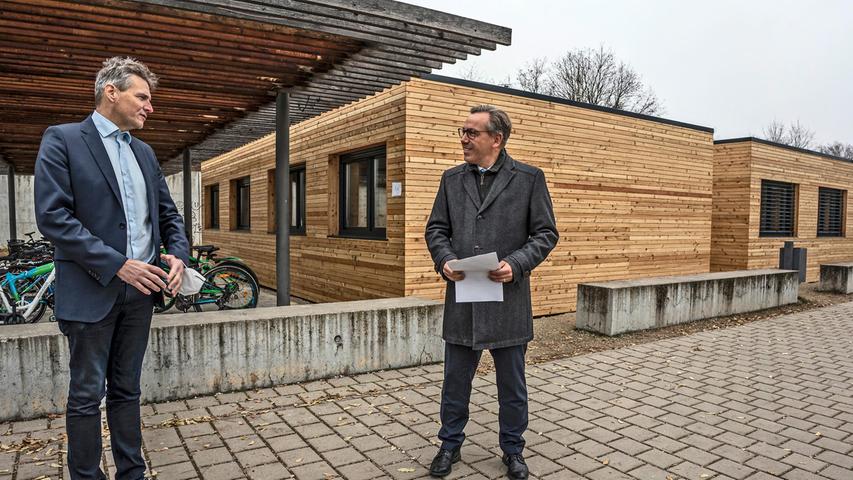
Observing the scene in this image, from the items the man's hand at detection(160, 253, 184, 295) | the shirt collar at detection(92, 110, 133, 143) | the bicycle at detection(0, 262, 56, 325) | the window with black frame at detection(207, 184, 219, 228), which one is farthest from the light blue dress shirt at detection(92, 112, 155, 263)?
the window with black frame at detection(207, 184, 219, 228)

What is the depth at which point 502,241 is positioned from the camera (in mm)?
2959

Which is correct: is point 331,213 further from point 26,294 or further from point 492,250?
point 492,250

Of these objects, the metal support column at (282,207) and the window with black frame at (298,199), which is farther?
the window with black frame at (298,199)

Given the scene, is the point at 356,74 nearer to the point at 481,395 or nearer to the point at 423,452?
the point at 481,395

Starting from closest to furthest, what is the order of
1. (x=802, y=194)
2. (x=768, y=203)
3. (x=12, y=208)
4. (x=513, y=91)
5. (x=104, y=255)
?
(x=104, y=255) → (x=513, y=91) → (x=12, y=208) → (x=768, y=203) → (x=802, y=194)

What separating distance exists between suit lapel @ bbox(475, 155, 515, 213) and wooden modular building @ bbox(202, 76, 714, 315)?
440 cm

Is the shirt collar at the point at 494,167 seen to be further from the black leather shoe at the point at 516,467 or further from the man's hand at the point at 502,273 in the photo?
the black leather shoe at the point at 516,467

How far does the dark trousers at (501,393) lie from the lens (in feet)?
9.91

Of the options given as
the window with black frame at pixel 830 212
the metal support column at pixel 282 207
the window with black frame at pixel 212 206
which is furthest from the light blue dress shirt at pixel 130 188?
the window with black frame at pixel 830 212

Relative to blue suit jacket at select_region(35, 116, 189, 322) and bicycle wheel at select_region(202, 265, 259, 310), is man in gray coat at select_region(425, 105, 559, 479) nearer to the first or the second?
blue suit jacket at select_region(35, 116, 189, 322)

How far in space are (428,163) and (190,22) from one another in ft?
12.2

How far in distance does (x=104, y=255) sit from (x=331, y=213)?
23.4 ft

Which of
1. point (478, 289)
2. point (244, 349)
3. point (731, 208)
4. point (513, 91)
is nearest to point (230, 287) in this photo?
point (244, 349)

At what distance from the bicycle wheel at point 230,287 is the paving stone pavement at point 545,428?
3.45m
